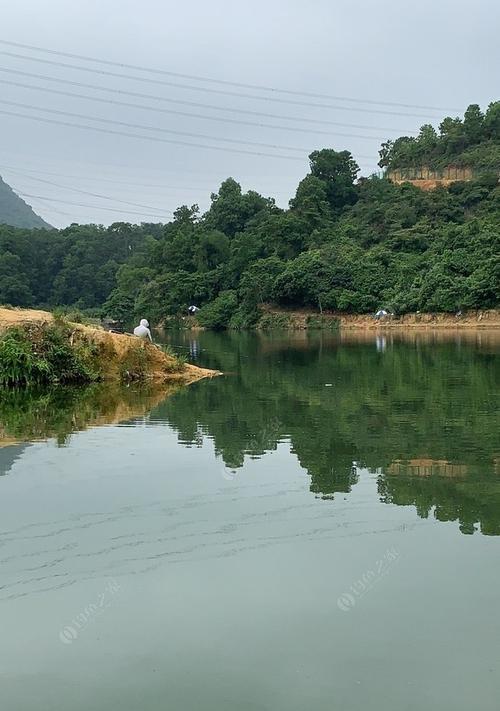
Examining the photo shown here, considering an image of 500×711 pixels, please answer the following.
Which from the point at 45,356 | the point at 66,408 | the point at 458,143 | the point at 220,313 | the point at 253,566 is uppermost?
the point at 458,143

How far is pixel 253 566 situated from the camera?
605cm

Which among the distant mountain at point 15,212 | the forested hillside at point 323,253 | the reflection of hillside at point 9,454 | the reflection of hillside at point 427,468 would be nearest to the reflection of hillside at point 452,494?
the reflection of hillside at point 427,468

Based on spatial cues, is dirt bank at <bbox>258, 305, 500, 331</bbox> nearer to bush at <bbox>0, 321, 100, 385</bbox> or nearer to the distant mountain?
bush at <bbox>0, 321, 100, 385</bbox>

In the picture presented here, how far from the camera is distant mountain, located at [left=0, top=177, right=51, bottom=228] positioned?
16775 cm

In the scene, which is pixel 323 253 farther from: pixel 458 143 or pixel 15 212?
pixel 15 212

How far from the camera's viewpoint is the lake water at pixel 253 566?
4344mm

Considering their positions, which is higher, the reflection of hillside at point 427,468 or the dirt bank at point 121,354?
the dirt bank at point 121,354

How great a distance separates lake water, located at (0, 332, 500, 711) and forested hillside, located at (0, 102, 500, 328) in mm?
40081

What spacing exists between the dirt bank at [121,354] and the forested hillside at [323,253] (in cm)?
3183

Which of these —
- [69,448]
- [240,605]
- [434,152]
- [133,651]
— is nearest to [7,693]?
[133,651]

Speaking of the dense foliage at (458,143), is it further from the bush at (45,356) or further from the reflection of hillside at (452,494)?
the reflection of hillside at (452,494)

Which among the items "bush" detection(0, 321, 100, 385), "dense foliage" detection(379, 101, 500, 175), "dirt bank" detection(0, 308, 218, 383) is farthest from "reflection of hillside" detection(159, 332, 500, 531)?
"dense foliage" detection(379, 101, 500, 175)

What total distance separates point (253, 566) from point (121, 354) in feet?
50.0

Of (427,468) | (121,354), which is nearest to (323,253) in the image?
(121,354)
